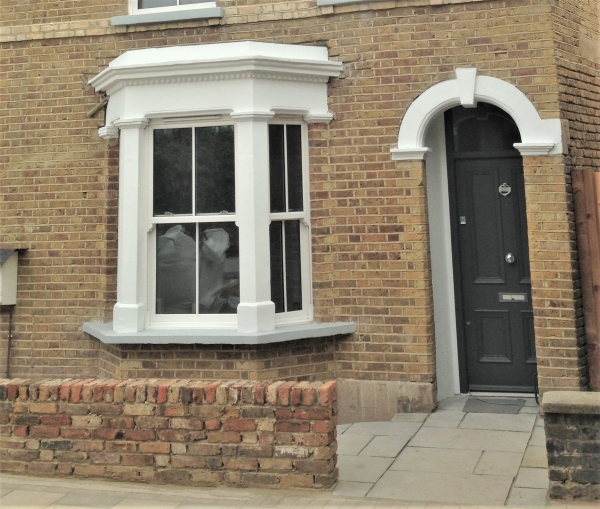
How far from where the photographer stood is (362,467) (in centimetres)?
452

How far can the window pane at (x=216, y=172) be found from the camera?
592 cm

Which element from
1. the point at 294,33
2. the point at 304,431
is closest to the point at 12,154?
the point at 294,33

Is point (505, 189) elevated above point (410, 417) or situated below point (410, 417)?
above

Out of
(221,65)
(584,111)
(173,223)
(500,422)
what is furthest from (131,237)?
(584,111)

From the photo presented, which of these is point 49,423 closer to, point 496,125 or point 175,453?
point 175,453

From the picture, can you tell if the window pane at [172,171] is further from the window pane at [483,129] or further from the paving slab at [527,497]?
the paving slab at [527,497]

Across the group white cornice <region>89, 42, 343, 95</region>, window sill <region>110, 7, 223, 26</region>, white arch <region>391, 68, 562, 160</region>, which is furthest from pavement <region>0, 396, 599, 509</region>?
window sill <region>110, 7, 223, 26</region>

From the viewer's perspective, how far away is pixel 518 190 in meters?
6.14

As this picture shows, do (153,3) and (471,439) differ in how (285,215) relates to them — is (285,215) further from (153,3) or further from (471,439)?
(153,3)

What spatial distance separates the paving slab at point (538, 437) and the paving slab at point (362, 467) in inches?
47.1

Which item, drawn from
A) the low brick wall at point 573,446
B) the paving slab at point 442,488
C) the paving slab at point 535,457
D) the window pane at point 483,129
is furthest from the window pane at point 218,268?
the low brick wall at point 573,446

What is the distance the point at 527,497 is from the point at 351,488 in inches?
43.6

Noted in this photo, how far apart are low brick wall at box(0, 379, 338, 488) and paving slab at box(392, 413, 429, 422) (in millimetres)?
1707

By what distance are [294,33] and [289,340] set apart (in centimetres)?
305
